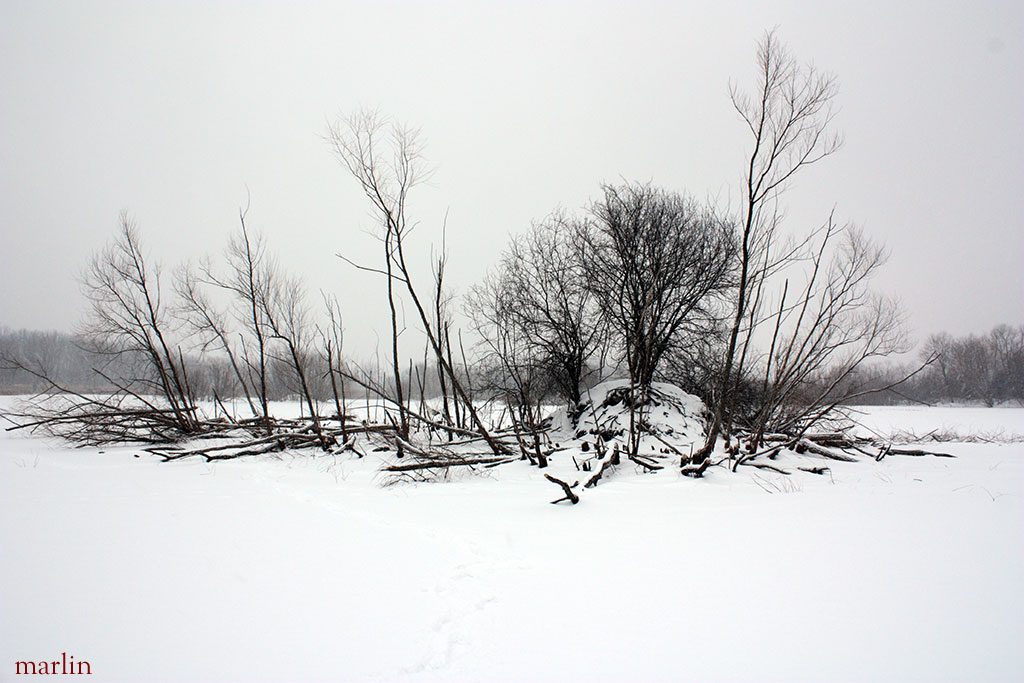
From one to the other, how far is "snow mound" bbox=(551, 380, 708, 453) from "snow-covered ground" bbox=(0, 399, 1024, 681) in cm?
569

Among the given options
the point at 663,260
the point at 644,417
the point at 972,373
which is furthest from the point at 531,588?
the point at 972,373

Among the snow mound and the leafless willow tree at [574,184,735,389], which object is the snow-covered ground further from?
the leafless willow tree at [574,184,735,389]

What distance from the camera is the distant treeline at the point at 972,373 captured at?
50.8 meters

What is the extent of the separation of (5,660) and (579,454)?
8.72 metres

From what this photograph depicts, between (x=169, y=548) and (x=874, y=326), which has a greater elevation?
(x=874, y=326)

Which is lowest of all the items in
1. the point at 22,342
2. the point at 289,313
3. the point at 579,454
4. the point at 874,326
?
the point at 579,454

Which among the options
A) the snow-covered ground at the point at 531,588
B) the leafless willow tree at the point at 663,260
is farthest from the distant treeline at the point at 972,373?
the snow-covered ground at the point at 531,588

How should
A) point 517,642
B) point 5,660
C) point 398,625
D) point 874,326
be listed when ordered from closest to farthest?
1. point 5,660
2. point 517,642
3. point 398,625
4. point 874,326

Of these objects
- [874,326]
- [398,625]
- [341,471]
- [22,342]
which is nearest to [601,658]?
[398,625]

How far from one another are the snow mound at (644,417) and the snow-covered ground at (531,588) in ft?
18.7

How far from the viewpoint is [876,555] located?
306 cm

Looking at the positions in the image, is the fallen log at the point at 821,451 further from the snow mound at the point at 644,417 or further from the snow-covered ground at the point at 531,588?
the snow-covered ground at the point at 531,588

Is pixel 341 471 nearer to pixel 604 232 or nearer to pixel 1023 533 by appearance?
pixel 1023 533

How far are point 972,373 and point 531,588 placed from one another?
255 feet
